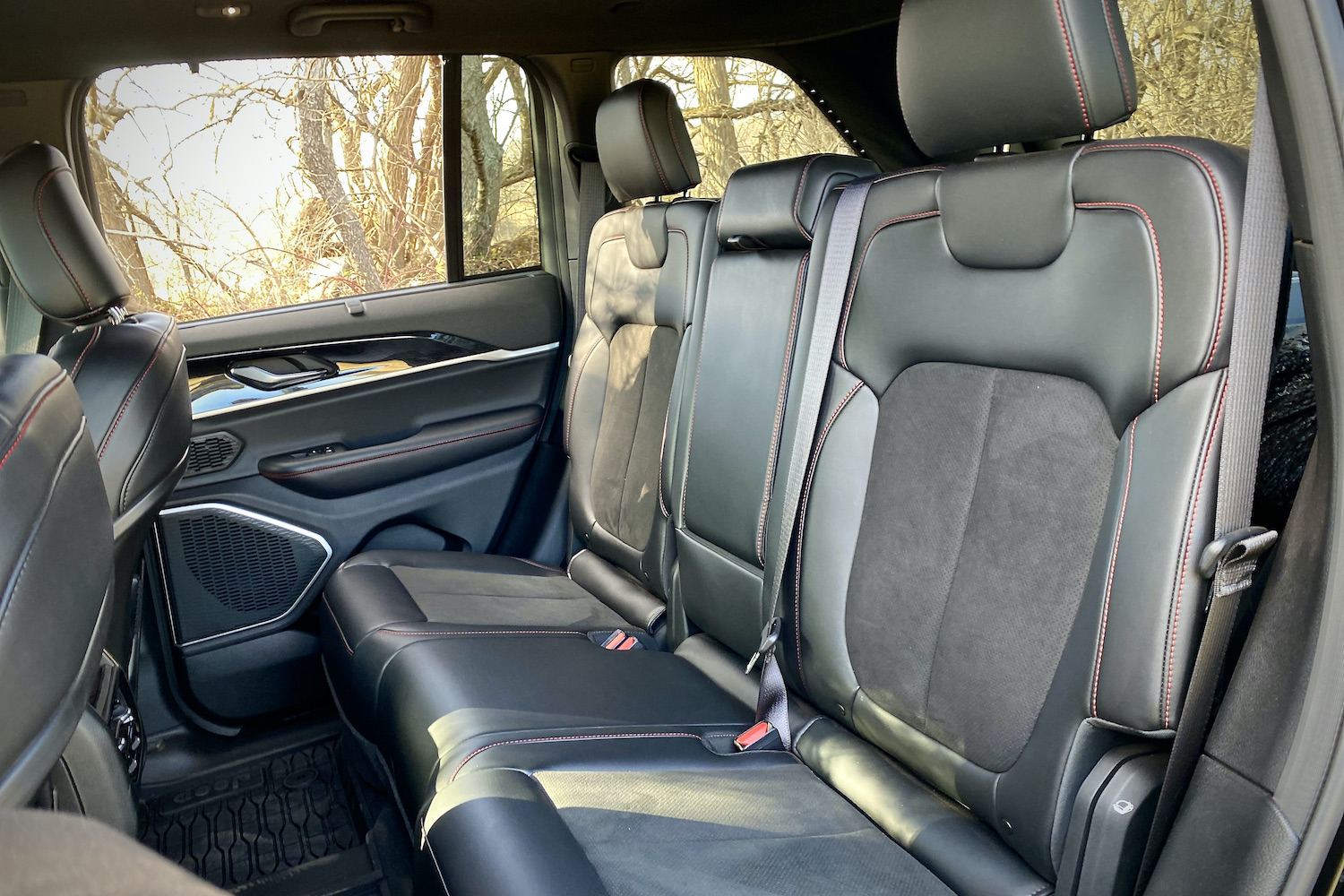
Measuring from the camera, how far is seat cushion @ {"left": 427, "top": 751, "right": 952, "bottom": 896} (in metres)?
1.16

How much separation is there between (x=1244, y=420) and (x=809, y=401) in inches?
26.0

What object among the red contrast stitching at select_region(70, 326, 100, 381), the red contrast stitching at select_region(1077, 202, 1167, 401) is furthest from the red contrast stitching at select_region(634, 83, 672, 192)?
the red contrast stitching at select_region(1077, 202, 1167, 401)

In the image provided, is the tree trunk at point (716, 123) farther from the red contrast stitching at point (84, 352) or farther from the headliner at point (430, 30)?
the red contrast stitching at point (84, 352)

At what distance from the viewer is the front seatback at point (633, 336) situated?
2.05 m

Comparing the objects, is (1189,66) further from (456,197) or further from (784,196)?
(456,197)

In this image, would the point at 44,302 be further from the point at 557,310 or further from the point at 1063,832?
the point at 1063,832

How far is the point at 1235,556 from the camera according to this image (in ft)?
3.28

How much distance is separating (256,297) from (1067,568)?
2050 millimetres

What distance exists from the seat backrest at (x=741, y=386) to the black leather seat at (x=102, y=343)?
2.85 ft

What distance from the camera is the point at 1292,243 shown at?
953 mm

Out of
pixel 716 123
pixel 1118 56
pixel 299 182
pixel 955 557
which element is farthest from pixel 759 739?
pixel 299 182

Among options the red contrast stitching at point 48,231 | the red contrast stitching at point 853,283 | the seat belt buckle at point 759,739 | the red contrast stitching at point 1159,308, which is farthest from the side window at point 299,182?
the red contrast stitching at point 1159,308

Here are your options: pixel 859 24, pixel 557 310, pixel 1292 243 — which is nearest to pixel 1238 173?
pixel 1292 243

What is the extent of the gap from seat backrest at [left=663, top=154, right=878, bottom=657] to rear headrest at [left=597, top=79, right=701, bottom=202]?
0.31 meters
